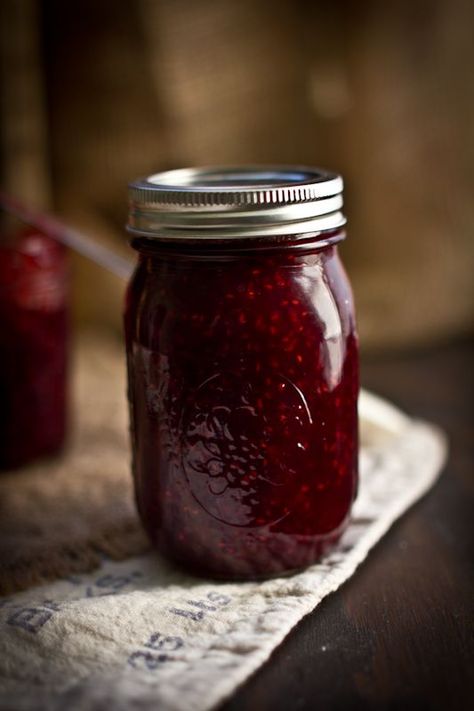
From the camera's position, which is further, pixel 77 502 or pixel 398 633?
pixel 77 502

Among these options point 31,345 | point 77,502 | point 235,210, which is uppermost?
point 235,210

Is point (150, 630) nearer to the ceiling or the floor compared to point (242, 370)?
nearer to the floor

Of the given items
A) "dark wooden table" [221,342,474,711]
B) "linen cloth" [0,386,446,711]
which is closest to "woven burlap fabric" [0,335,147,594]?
"linen cloth" [0,386,446,711]

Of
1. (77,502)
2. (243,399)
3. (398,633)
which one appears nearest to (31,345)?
(77,502)

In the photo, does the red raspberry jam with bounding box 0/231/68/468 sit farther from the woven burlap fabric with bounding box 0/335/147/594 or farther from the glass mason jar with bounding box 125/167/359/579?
the glass mason jar with bounding box 125/167/359/579

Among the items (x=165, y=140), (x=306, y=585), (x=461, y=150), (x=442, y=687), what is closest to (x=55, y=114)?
(x=165, y=140)

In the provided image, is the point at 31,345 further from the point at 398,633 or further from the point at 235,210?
the point at 398,633

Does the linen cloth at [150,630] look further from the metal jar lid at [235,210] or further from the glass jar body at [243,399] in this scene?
the metal jar lid at [235,210]
